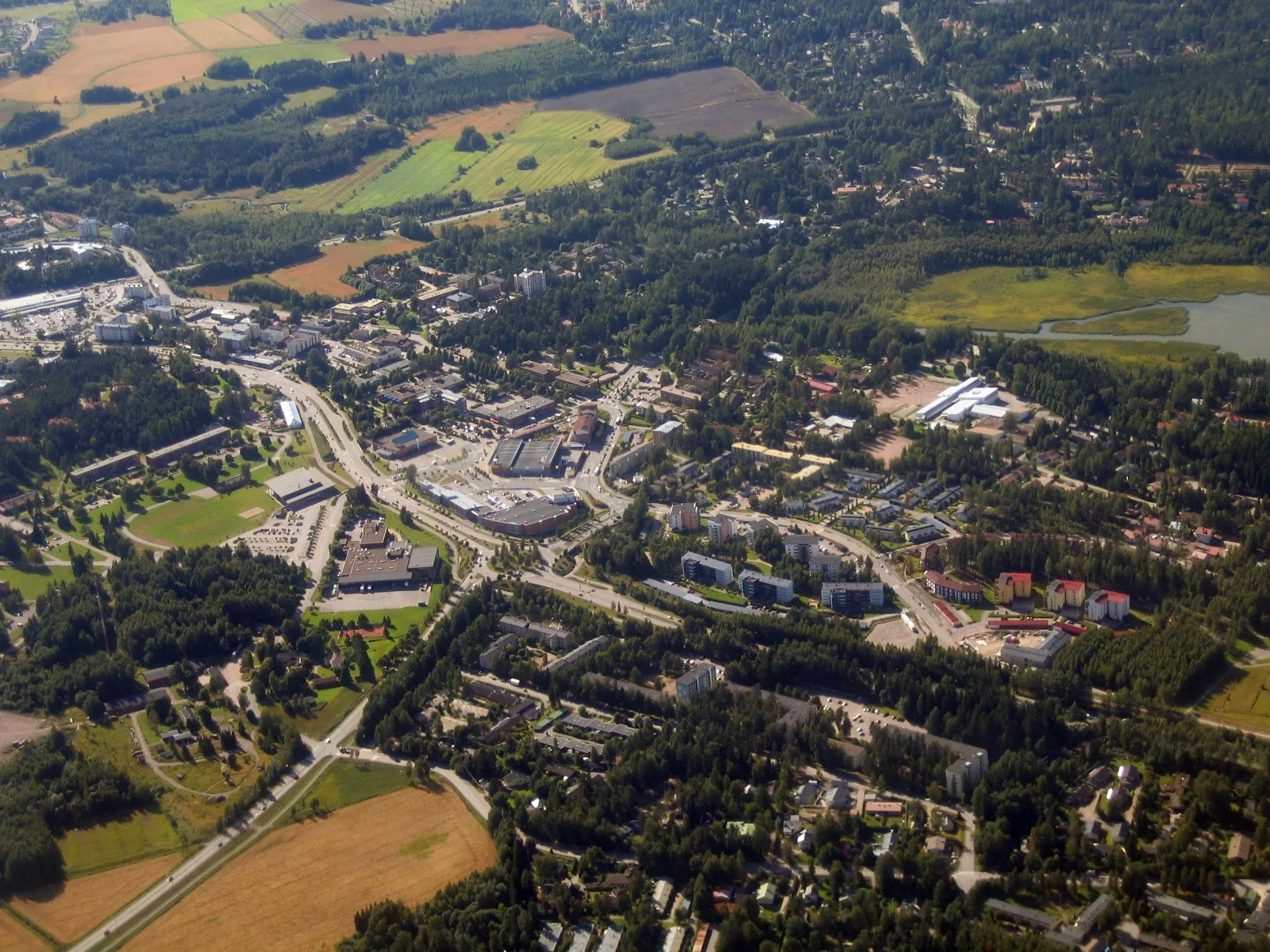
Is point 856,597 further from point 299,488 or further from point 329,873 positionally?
point 299,488

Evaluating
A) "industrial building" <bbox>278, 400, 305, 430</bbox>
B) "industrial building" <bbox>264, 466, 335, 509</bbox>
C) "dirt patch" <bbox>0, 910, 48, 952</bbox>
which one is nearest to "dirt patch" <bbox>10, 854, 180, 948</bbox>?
"dirt patch" <bbox>0, 910, 48, 952</bbox>

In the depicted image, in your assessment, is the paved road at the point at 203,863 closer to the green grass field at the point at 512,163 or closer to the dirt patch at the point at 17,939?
the dirt patch at the point at 17,939

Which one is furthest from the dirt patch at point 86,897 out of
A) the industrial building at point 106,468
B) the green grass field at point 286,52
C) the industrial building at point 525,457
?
the green grass field at point 286,52

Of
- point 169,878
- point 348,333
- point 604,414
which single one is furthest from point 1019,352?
point 169,878

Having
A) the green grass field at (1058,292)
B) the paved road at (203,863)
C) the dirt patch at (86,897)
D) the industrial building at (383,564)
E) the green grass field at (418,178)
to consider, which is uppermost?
the green grass field at (1058,292)

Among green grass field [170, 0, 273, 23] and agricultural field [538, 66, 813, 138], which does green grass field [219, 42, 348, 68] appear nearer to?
green grass field [170, 0, 273, 23]
